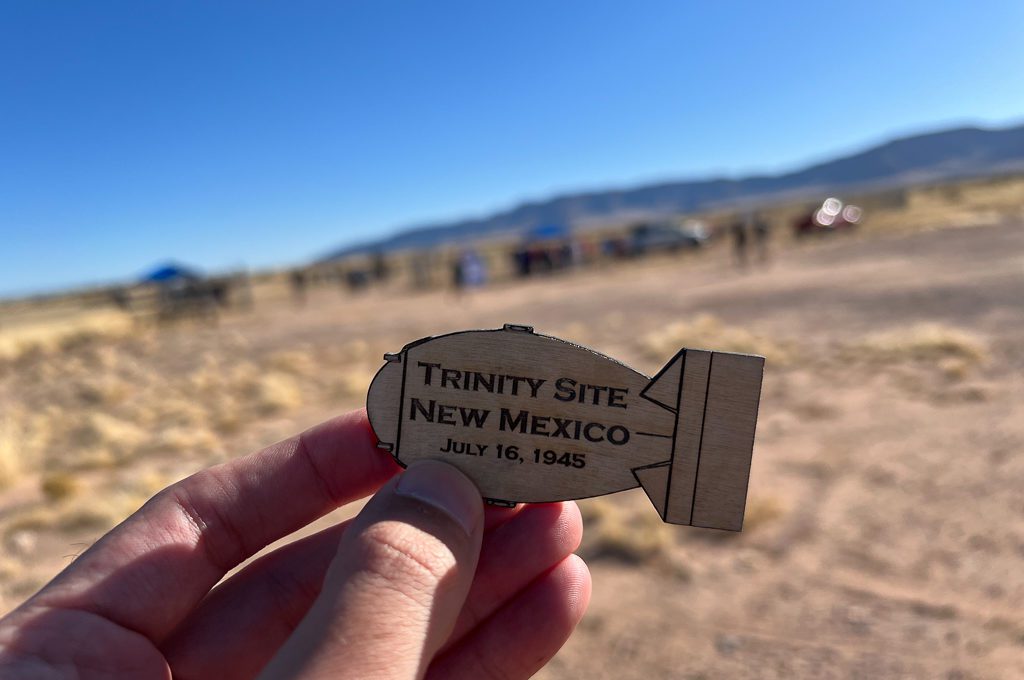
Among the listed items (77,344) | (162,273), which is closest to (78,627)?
(77,344)

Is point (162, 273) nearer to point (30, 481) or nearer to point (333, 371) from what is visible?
point (333, 371)

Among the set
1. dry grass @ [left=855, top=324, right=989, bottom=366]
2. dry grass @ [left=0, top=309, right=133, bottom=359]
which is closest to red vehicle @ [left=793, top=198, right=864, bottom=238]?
dry grass @ [left=855, top=324, right=989, bottom=366]

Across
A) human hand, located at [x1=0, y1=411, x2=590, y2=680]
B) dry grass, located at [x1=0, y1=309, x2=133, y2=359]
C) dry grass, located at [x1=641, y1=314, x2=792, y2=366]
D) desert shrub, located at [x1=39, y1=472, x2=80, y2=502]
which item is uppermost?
human hand, located at [x1=0, y1=411, x2=590, y2=680]

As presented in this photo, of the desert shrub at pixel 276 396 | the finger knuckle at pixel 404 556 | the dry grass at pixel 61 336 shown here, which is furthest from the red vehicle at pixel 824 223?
the finger knuckle at pixel 404 556

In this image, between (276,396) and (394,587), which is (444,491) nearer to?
(394,587)

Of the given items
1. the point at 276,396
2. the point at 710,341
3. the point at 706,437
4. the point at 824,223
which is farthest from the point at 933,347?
the point at 824,223

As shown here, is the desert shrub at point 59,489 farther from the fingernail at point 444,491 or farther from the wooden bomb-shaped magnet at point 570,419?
the fingernail at point 444,491

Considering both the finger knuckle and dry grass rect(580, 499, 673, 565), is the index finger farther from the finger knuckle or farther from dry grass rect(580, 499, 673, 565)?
dry grass rect(580, 499, 673, 565)
